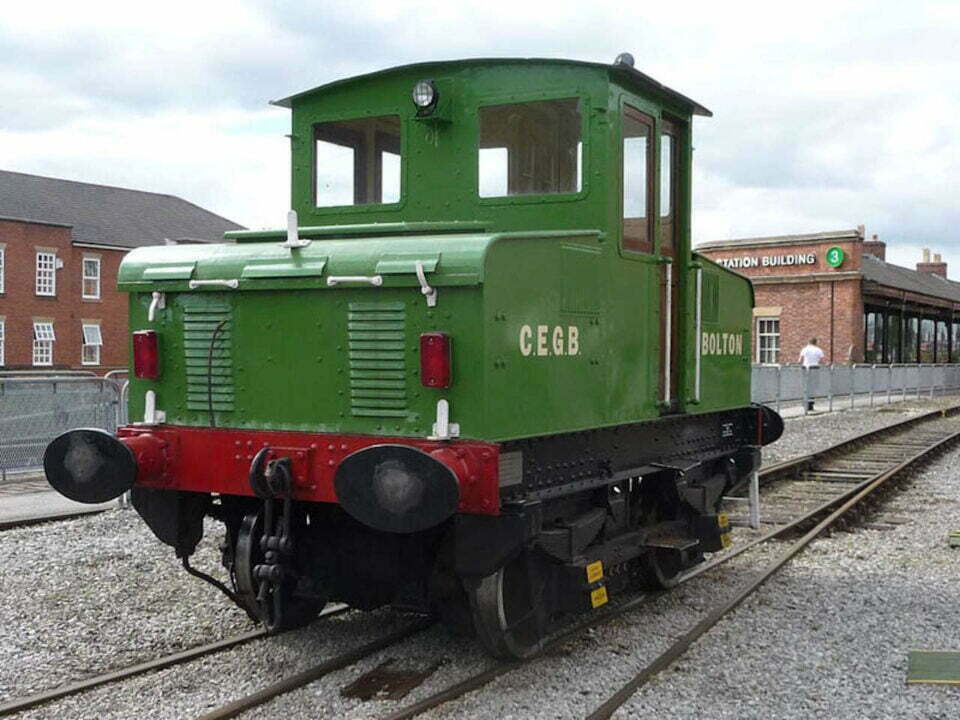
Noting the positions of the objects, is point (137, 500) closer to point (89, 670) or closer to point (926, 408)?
point (89, 670)

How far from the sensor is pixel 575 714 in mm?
4922

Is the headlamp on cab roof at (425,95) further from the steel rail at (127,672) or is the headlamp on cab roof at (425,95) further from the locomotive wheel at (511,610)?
the steel rail at (127,672)

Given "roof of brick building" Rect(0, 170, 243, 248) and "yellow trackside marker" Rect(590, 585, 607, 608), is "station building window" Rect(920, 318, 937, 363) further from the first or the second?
"yellow trackside marker" Rect(590, 585, 607, 608)

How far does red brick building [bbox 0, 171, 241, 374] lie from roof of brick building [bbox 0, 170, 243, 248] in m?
0.04

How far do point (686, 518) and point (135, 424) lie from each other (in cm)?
352

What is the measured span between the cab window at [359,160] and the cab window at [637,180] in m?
1.26

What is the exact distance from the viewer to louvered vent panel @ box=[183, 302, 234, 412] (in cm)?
547

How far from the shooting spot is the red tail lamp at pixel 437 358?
480 cm

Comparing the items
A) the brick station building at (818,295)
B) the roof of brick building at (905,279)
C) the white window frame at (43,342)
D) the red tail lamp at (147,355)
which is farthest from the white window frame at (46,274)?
the red tail lamp at (147,355)

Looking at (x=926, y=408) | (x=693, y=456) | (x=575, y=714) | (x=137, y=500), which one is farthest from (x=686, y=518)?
(x=926, y=408)

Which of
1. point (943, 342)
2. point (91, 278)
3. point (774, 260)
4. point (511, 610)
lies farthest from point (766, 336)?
point (511, 610)

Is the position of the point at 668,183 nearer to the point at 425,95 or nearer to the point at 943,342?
the point at 425,95

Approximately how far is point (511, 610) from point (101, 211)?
4285cm

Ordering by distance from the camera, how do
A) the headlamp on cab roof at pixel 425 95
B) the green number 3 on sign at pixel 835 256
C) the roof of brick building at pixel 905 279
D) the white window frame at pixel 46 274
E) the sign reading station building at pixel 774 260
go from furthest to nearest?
1. the white window frame at pixel 46 274
2. the roof of brick building at pixel 905 279
3. the sign reading station building at pixel 774 260
4. the green number 3 on sign at pixel 835 256
5. the headlamp on cab roof at pixel 425 95
